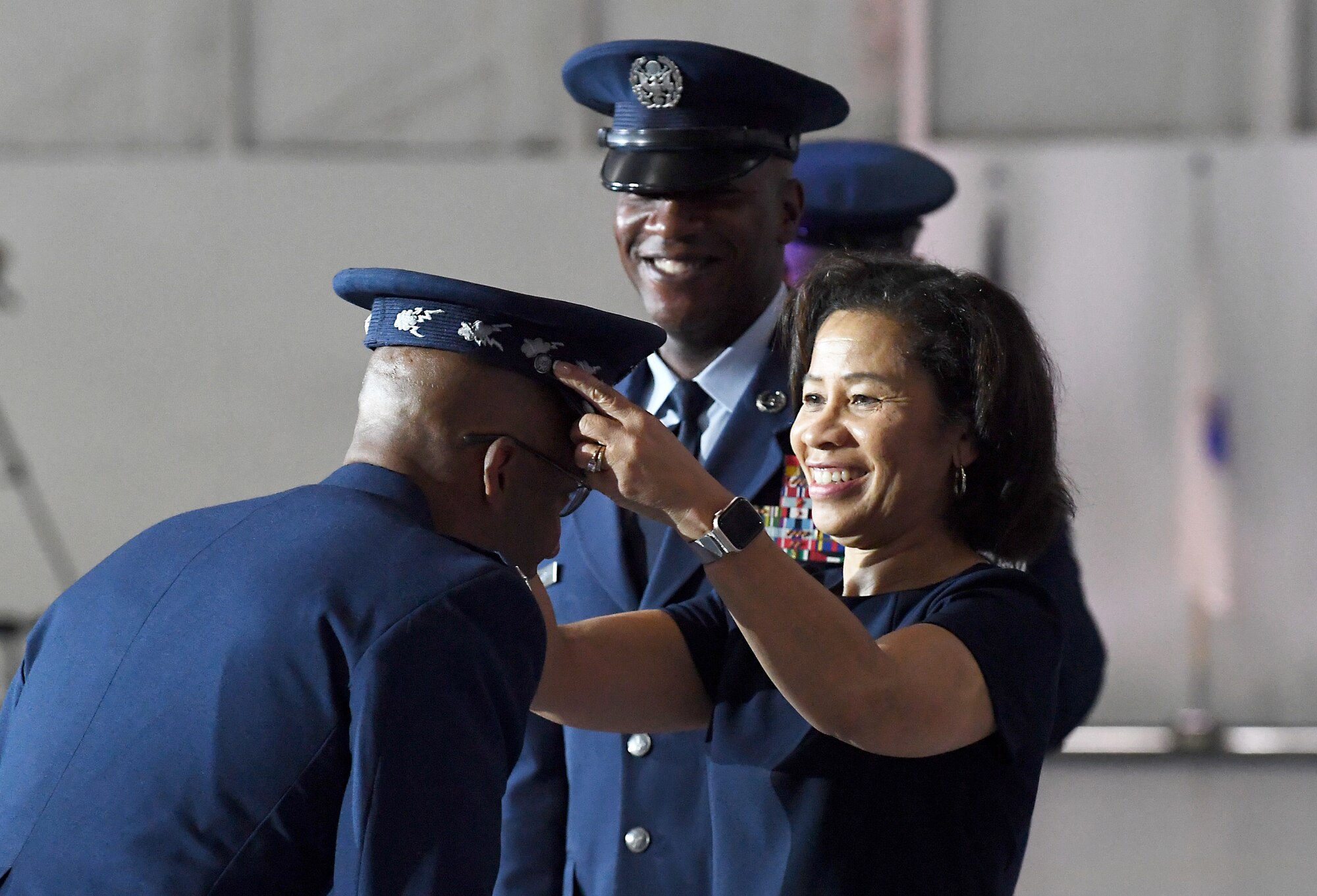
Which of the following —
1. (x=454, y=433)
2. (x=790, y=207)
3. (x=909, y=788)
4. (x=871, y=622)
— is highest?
(x=790, y=207)

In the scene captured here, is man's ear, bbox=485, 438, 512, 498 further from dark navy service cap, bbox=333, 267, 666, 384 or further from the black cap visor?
the black cap visor

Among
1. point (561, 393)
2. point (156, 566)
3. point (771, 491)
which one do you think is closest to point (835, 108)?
point (771, 491)

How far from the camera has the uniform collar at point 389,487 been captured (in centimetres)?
113

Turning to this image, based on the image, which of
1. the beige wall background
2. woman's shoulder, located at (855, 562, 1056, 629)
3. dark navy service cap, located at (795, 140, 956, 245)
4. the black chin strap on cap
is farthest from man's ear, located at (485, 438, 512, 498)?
the beige wall background

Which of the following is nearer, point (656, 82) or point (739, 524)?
point (739, 524)

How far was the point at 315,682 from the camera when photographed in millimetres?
996

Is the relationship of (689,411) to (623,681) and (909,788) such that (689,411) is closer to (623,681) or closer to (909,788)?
(623,681)

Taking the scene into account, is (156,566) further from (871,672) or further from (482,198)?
(482,198)

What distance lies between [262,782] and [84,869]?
142 millimetres

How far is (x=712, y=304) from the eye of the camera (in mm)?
1851

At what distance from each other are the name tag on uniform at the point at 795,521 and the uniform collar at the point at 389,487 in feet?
2.14

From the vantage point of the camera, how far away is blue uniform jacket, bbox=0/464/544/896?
991mm

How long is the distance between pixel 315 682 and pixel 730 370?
95 cm

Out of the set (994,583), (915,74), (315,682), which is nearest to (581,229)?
(915,74)
